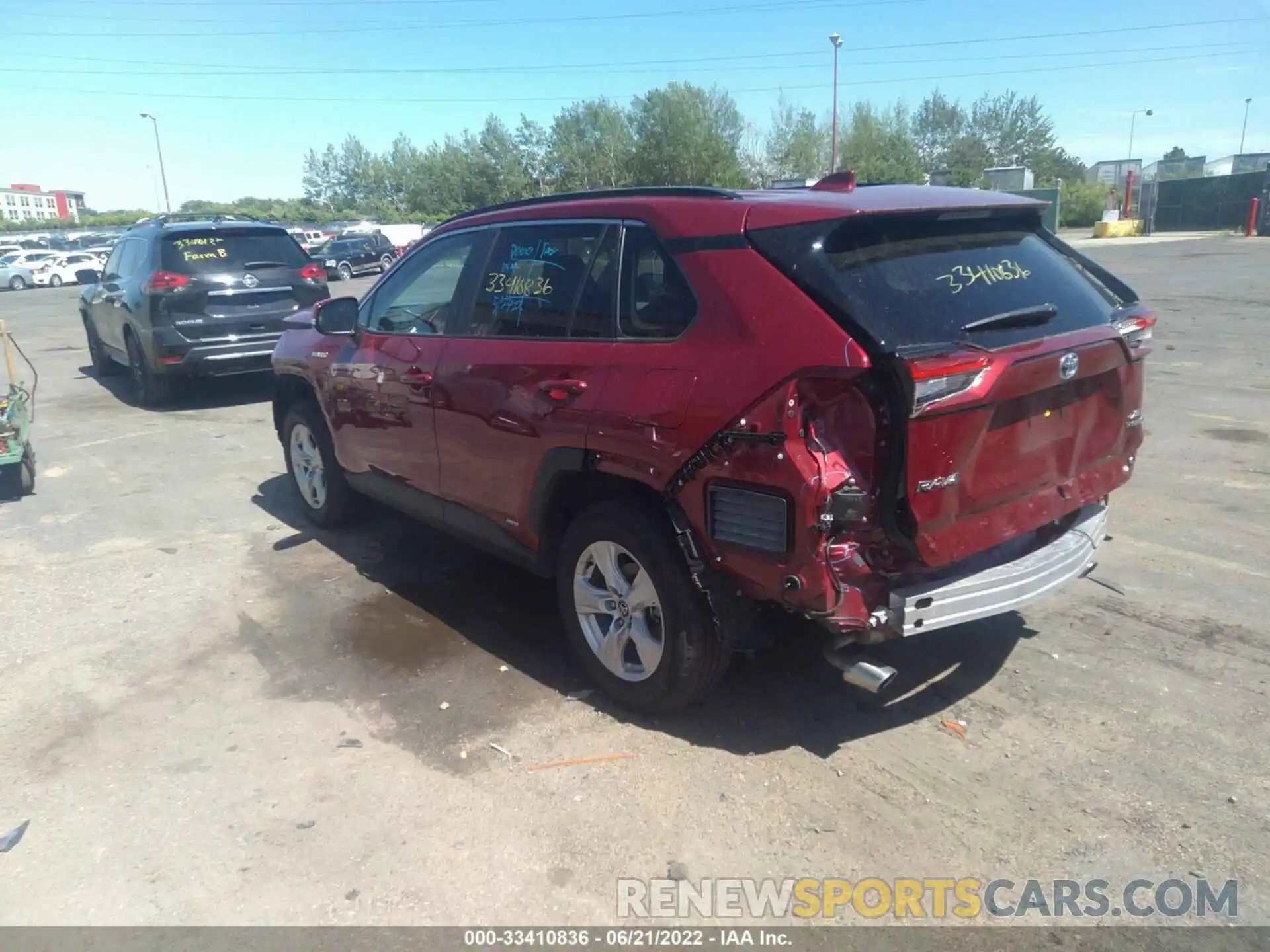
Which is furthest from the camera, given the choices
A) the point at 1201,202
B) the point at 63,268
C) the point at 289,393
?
the point at 1201,202

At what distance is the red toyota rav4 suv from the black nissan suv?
21.6 ft

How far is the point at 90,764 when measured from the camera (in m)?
3.66

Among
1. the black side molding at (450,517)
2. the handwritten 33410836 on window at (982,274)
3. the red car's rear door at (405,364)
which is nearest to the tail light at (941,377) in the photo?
the handwritten 33410836 on window at (982,274)

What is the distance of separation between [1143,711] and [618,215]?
2.80 m

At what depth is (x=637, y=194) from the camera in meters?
3.85

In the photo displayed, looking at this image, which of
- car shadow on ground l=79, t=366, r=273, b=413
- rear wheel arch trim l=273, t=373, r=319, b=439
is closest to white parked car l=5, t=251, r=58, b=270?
car shadow on ground l=79, t=366, r=273, b=413

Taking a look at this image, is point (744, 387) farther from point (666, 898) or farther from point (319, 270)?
point (319, 270)

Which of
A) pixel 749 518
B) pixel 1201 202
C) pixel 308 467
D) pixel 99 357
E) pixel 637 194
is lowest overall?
pixel 99 357

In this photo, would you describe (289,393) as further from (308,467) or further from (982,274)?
(982,274)

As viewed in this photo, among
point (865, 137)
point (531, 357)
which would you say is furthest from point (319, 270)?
point (865, 137)

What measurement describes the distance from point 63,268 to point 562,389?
1645 inches

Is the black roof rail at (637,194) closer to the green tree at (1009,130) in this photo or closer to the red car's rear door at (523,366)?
the red car's rear door at (523,366)

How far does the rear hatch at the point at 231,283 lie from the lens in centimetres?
992

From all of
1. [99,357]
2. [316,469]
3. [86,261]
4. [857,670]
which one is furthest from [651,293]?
[86,261]
